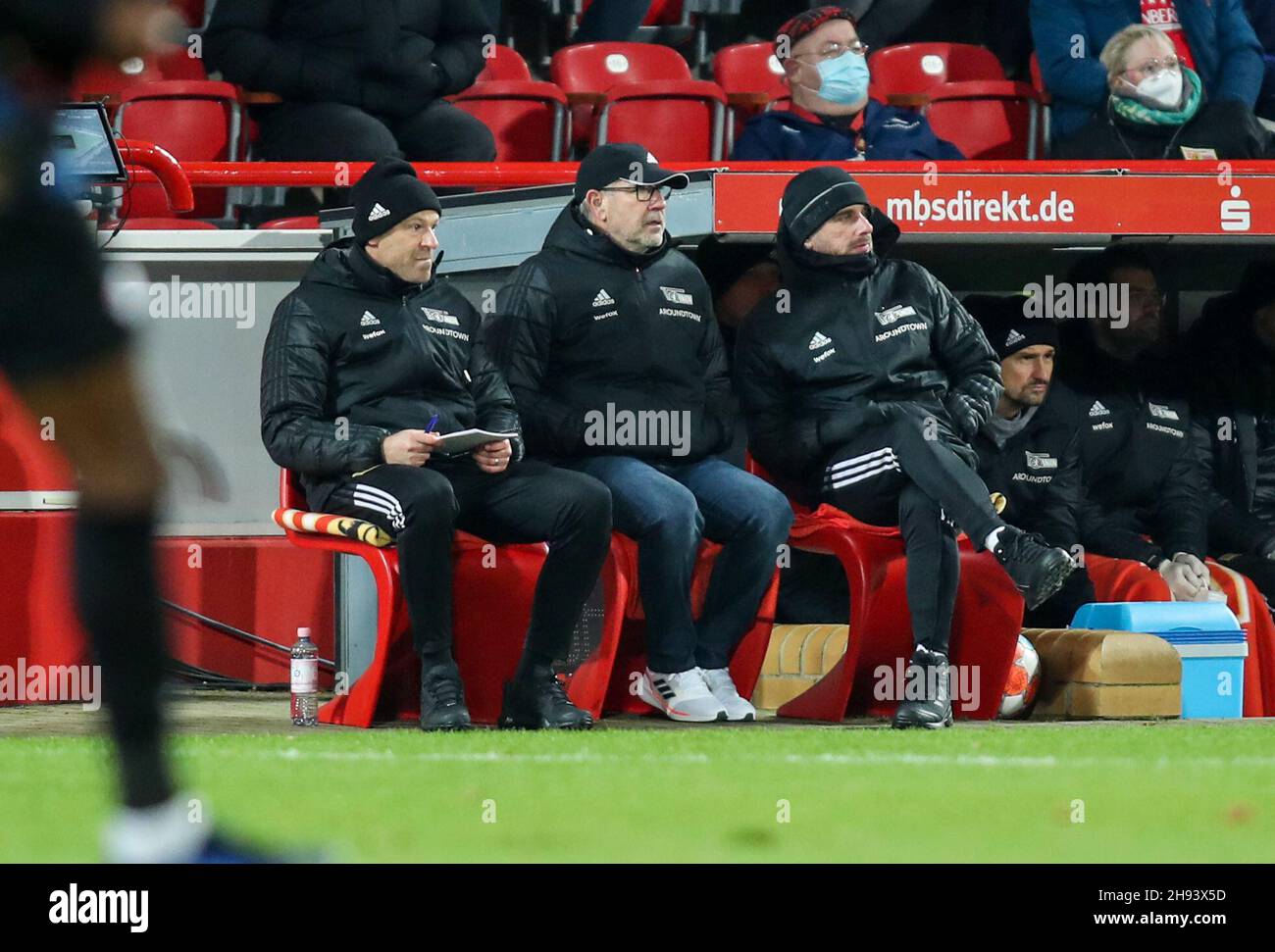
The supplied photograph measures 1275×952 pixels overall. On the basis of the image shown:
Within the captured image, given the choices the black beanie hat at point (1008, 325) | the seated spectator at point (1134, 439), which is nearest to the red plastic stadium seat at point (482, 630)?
the black beanie hat at point (1008, 325)

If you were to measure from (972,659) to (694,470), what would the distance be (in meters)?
1.02

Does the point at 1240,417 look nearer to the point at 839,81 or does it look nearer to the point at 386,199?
the point at 839,81

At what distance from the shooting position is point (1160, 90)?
28.1 ft

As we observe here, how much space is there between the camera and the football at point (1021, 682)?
6.32m

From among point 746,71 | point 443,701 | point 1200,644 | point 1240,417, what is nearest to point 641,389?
point 443,701

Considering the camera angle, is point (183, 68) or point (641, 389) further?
point (183, 68)

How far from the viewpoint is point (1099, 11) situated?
9227 millimetres

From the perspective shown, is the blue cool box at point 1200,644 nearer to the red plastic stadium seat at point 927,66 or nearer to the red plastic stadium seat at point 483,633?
the red plastic stadium seat at point 483,633

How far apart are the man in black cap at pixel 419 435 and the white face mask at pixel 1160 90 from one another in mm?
3618

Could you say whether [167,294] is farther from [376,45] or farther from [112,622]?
[112,622]

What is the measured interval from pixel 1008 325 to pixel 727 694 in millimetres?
1996

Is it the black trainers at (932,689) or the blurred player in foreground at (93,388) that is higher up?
the blurred player in foreground at (93,388)

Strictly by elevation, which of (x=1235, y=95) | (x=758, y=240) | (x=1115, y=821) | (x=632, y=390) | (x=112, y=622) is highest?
(x=1235, y=95)
